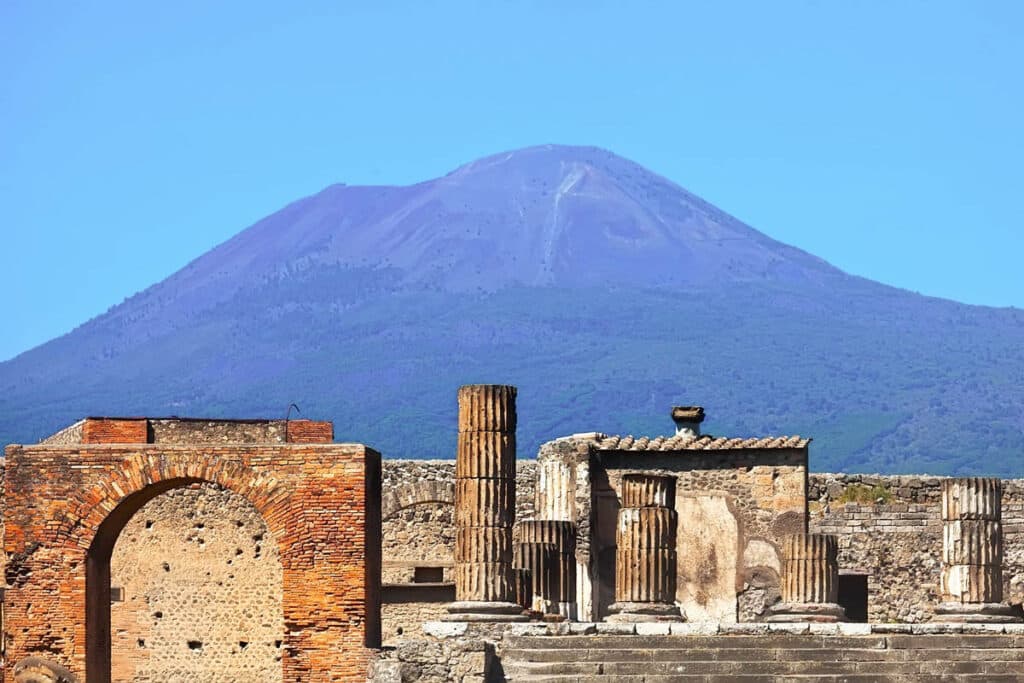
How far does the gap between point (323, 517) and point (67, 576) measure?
3.24 metres

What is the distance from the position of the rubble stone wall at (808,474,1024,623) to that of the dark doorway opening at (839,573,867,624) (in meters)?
0.10

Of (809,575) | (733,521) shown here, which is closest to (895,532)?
(733,521)

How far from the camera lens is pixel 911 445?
199 metres

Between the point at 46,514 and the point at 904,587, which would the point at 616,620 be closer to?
the point at 46,514

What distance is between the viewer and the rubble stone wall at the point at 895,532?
1743 inches

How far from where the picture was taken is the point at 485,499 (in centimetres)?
3266

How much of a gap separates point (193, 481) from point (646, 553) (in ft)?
19.4

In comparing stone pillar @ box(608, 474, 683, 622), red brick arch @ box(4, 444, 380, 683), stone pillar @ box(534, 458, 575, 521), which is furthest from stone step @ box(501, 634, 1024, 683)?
stone pillar @ box(534, 458, 575, 521)

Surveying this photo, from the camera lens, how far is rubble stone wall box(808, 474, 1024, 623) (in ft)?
145

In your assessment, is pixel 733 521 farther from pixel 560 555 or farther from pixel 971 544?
pixel 971 544

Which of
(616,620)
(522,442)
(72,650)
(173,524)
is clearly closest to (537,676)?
(616,620)

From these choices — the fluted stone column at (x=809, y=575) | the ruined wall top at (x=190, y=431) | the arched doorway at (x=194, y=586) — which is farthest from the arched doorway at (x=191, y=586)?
the fluted stone column at (x=809, y=575)

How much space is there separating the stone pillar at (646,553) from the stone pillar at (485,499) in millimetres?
1891

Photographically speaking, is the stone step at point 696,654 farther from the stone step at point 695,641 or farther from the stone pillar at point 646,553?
the stone pillar at point 646,553
